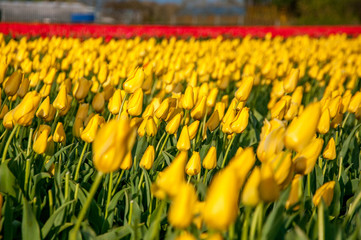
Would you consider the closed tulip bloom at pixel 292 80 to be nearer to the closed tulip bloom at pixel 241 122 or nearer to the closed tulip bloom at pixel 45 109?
the closed tulip bloom at pixel 241 122

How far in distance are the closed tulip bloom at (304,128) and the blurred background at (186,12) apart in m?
28.7

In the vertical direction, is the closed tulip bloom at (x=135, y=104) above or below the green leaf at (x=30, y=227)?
above

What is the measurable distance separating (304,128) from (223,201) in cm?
38

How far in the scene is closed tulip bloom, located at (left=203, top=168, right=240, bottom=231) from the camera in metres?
0.91

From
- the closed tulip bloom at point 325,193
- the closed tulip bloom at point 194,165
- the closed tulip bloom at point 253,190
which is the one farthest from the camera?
the closed tulip bloom at point 194,165

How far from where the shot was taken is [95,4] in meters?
42.2

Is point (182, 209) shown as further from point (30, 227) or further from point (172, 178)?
point (30, 227)

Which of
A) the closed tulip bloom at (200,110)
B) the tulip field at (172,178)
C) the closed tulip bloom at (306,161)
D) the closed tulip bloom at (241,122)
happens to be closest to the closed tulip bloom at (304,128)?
the tulip field at (172,178)

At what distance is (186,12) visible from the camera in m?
41.2

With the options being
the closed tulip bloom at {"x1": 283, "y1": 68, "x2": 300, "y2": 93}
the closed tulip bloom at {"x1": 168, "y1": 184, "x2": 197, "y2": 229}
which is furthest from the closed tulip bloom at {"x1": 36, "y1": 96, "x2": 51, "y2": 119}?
the closed tulip bloom at {"x1": 283, "y1": 68, "x2": 300, "y2": 93}

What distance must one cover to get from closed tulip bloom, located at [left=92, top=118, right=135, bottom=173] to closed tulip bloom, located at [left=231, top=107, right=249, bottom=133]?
0.89m

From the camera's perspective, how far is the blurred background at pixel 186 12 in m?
30.8

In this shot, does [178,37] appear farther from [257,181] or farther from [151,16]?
[151,16]

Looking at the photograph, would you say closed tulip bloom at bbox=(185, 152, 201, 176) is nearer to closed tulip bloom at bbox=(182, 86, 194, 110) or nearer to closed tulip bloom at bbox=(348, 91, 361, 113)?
closed tulip bloom at bbox=(182, 86, 194, 110)
